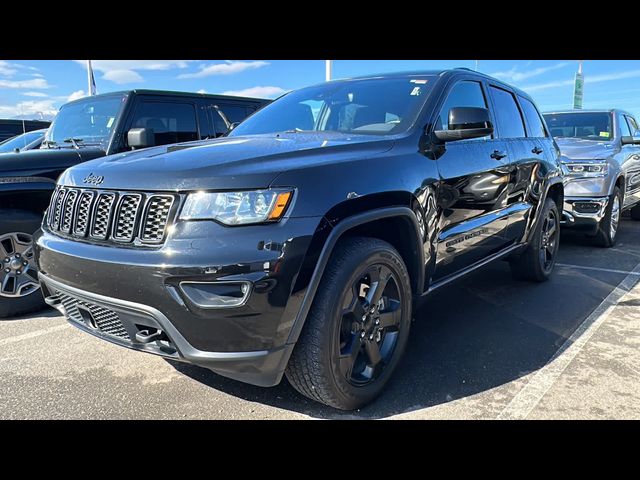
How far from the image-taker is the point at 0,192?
4016mm

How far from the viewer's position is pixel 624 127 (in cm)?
784

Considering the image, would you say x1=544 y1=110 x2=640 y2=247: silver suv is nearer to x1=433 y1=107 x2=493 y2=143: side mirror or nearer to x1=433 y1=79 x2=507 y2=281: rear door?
x1=433 y1=79 x2=507 y2=281: rear door

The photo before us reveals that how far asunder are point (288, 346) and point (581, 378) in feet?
6.57

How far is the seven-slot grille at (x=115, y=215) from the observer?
7.37ft

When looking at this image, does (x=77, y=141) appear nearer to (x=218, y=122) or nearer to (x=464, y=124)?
(x=218, y=122)

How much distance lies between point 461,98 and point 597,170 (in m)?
3.97

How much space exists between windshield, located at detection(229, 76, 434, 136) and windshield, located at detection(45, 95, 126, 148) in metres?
1.85

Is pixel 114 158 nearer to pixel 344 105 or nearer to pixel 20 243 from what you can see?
pixel 344 105

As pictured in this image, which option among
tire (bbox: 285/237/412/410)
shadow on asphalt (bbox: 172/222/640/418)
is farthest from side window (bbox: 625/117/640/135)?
tire (bbox: 285/237/412/410)

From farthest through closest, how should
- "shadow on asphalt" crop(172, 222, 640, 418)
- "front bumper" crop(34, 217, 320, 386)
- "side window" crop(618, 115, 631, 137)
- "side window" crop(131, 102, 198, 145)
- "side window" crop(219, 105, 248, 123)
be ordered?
"side window" crop(618, 115, 631, 137), "side window" crop(219, 105, 248, 123), "side window" crop(131, 102, 198, 145), "shadow on asphalt" crop(172, 222, 640, 418), "front bumper" crop(34, 217, 320, 386)

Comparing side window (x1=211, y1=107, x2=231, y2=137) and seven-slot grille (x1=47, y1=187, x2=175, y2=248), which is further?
side window (x1=211, y1=107, x2=231, y2=137)

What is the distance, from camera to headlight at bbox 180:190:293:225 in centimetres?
217

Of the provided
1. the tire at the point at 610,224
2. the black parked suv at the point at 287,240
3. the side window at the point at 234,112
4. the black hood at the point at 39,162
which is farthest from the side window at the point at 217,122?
the tire at the point at 610,224
